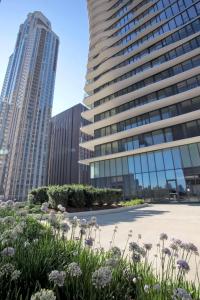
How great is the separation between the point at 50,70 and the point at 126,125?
122 meters

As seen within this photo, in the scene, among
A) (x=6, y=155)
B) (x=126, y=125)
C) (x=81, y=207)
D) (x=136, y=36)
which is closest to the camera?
(x=81, y=207)

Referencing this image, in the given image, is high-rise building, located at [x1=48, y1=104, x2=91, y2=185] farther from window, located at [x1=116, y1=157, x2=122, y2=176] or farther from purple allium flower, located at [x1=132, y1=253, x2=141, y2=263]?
purple allium flower, located at [x1=132, y1=253, x2=141, y2=263]

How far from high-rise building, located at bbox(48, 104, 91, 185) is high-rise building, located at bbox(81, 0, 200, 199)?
7165 cm

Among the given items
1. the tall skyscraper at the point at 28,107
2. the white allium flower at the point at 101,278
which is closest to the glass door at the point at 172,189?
the white allium flower at the point at 101,278

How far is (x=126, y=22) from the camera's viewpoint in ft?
127

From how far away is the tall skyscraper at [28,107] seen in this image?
103375 millimetres

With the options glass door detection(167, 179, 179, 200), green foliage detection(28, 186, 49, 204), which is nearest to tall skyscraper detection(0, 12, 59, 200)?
green foliage detection(28, 186, 49, 204)

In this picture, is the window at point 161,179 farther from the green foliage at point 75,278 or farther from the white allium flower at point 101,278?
the white allium flower at point 101,278

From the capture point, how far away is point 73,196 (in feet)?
45.9

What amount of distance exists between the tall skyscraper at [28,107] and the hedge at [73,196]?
9420 centimetres

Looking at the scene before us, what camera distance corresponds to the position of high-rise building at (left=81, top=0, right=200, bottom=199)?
25.2 metres

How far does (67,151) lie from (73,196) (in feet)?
339

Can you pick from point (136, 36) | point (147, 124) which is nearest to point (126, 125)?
point (147, 124)

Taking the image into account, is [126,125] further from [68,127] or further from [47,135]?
[47,135]
